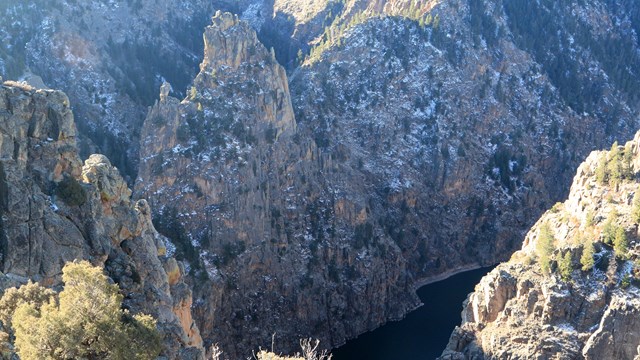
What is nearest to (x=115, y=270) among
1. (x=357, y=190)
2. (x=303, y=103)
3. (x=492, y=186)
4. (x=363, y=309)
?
(x=363, y=309)

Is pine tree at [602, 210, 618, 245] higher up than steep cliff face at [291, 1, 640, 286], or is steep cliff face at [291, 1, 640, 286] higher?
steep cliff face at [291, 1, 640, 286]

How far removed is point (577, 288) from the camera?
6381cm

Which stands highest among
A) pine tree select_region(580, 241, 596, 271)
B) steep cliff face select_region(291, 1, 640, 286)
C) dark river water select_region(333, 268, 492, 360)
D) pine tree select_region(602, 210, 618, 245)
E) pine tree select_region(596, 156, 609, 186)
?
steep cliff face select_region(291, 1, 640, 286)

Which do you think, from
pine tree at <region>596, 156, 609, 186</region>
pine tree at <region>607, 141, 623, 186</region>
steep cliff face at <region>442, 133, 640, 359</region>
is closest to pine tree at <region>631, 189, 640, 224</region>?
steep cliff face at <region>442, 133, 640, 359</region>

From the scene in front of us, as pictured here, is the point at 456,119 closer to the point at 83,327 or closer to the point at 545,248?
the point at 545,248

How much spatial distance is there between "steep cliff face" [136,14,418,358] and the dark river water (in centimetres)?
227

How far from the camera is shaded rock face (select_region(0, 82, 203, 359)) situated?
3838cm

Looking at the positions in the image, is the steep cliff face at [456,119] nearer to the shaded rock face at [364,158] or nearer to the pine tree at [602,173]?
the shaded rock face at [364,158]

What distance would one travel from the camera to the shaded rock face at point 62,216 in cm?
3838

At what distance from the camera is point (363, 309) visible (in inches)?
4109

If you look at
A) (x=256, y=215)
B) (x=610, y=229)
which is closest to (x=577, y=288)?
(x=610, y=229)

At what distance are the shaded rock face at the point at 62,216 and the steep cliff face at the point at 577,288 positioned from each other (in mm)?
33028

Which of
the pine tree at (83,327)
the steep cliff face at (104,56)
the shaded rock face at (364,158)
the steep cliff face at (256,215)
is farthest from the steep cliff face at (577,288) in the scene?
the steep cliff face at (104,56)

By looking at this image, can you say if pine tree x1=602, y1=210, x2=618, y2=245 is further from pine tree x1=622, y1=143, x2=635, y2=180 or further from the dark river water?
the dark river water
